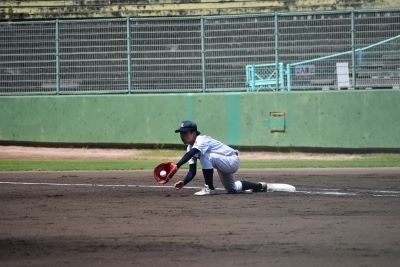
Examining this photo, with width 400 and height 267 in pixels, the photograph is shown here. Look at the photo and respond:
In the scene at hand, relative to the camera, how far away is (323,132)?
23.8 m

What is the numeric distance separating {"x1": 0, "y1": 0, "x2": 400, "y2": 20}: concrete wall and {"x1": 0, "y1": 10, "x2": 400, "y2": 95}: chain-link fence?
8124mm

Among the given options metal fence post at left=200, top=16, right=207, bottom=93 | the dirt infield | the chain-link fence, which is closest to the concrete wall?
the chain-link fence

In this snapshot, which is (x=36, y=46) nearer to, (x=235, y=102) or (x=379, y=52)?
(x=235, y=102)

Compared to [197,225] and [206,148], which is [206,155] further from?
[197,225]

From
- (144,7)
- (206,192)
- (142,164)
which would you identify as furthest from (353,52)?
(144,7)

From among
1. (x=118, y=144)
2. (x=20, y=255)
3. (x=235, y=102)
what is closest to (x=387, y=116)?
(x=235, y=102)

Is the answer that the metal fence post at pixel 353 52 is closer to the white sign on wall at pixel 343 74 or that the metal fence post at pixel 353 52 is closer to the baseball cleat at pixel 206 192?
the white sign on wall at pixel 343 74

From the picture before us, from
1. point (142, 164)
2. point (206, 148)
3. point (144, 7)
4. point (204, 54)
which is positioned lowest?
point (142, 164)

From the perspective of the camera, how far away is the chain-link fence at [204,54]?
2392 cm

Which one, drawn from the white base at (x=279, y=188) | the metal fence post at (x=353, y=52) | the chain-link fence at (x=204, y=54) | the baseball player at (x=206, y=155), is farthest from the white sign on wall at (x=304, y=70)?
the baseball player at (x=206, y=155)

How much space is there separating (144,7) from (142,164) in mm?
13734

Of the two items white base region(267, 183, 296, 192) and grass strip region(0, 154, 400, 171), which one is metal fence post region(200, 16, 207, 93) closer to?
→ grass strip region(0, 154, 400, 171)

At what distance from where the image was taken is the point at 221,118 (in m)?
24.7

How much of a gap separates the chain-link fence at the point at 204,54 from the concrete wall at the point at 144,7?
8124mm
